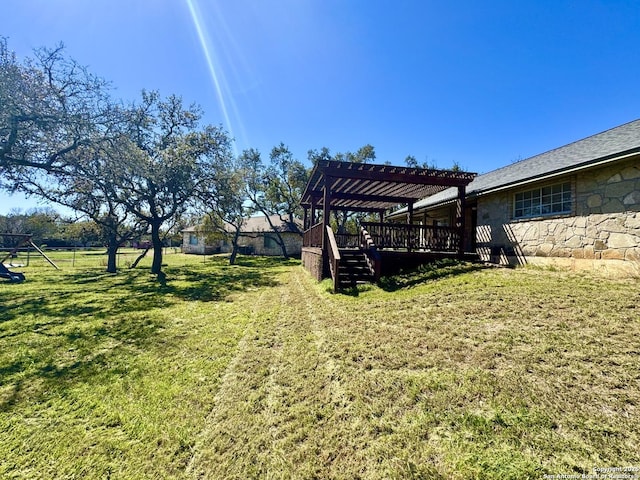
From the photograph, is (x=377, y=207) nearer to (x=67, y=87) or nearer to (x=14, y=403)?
(x=67, y=87)

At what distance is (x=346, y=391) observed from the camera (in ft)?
9.33

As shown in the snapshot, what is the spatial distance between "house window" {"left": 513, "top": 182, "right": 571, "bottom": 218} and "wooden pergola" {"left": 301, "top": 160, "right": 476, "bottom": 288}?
1.57m

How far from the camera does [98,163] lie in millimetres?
10383

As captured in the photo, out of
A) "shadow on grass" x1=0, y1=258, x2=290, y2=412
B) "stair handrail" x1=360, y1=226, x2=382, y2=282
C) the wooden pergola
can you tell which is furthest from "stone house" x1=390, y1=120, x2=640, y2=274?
"shadow on grass" x1=0, y1=258, x2=290, y2=412

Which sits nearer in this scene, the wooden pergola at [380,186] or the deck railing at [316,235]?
the wooden pergola at [380,186]

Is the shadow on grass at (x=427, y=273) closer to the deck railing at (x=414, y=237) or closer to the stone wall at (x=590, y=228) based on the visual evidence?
the deck railing at (x=414, y=237)

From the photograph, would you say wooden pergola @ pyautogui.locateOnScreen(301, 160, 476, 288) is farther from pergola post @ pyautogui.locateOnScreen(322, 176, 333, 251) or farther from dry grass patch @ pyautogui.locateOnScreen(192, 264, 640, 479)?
dry grass patch @ pyautogui.locateOnScreen(192, 264, 640, 479)

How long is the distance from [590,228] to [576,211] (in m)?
0.54

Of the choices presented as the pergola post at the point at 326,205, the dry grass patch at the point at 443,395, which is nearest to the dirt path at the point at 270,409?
the dry grass patch at the point at 443,395

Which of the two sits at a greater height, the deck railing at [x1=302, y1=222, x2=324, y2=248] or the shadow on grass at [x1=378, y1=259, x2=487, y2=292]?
the deck railing at [x1=302, y1=222, x2=324, y2=248]

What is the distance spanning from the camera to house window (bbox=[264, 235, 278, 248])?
96.5 feet

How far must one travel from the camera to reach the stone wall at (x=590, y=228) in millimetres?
5520

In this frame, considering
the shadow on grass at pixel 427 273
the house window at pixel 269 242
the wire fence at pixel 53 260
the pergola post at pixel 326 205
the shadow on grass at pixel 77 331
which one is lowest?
the shadow on grass at pixel 77 331

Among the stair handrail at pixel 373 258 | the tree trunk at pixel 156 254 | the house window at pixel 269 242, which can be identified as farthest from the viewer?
the house window at pixel 269 242
